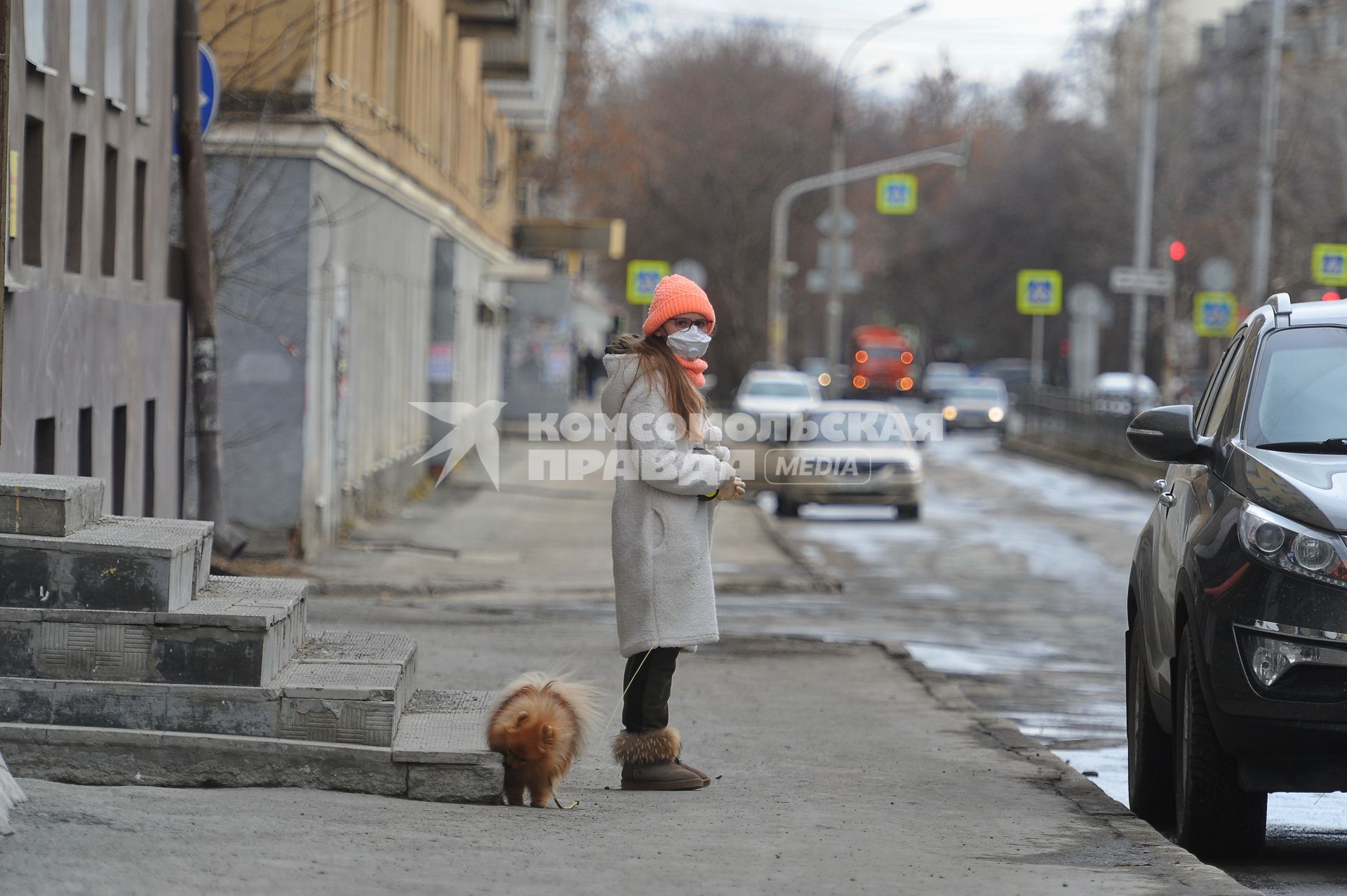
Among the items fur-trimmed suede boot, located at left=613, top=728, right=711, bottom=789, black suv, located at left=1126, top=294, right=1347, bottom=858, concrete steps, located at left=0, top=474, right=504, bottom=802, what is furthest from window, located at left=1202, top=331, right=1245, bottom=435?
concrete steps, located at left=0, top=474, right=504, bottom=802

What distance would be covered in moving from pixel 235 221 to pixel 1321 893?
1237 cm

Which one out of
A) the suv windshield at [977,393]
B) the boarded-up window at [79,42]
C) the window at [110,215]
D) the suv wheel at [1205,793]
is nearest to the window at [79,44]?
the boarded-up window at [79,42]

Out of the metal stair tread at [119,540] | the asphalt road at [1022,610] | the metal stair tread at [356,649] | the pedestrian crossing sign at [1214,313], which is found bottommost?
the asphalt road at [1022,610]

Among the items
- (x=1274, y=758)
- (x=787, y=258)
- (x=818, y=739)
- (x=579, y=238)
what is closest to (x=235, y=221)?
(x=818, y=739)

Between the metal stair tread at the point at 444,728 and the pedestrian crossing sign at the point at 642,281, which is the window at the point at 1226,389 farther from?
the pedestrian crossing sign at the point at 642,281

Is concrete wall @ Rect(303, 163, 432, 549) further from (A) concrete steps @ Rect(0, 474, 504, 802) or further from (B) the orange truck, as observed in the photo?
(B) the orange truck

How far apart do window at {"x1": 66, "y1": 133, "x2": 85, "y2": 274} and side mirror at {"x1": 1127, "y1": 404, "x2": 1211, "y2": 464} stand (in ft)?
21.1

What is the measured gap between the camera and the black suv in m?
5.93

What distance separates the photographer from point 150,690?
6.19 metres

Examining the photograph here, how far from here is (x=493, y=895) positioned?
4.92m

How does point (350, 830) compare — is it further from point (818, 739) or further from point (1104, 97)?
point (1104, 97)

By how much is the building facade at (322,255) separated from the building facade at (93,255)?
1.94 meters

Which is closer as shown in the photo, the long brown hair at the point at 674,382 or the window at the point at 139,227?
the long brown hair at the point at 674,382

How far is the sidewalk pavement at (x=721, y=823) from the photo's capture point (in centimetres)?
504
